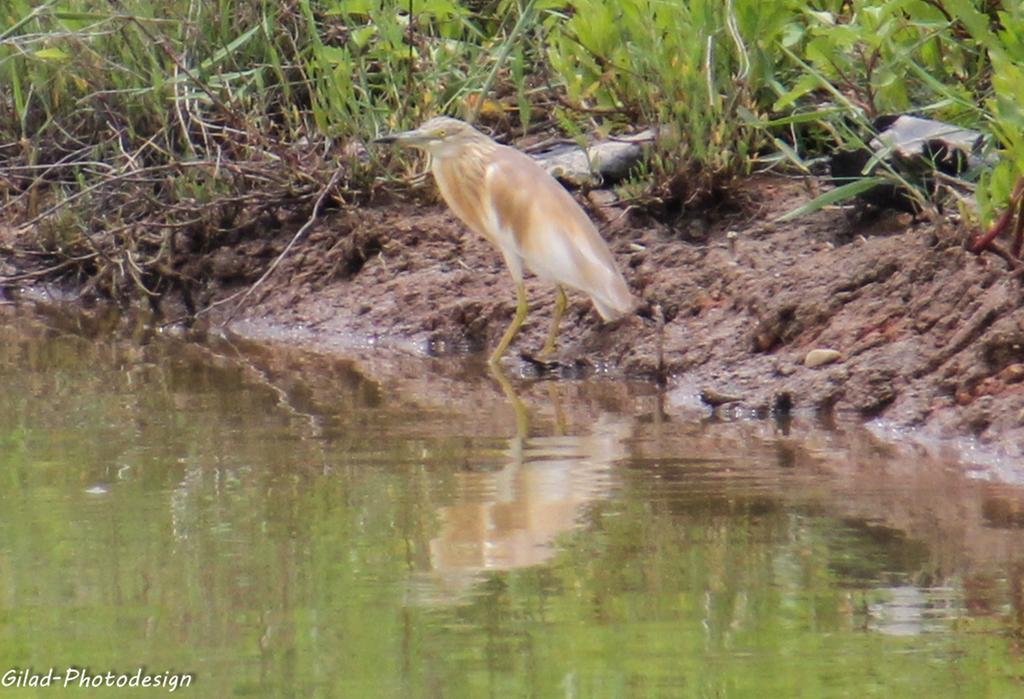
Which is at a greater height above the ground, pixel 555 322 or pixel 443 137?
pixel 443 137

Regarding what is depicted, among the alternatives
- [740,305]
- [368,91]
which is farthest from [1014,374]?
[368,91]

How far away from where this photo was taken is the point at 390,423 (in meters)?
4.96

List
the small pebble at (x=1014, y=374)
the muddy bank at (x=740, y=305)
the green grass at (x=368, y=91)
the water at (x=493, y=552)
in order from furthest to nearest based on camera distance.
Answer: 1. the green grass at (x=368, y=91)
2. the muddy bank at (x=740, y=305)
3. the small pebble at (x=1014, y=374)
4. the water at (x=493, y=552)

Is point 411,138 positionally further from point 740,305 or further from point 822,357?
point 822,357

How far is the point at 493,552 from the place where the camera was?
11.4 feet

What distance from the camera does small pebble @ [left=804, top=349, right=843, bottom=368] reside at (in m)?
5.10

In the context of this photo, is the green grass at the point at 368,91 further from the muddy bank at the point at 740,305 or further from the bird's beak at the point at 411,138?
the bird's beak at the point at 411,138

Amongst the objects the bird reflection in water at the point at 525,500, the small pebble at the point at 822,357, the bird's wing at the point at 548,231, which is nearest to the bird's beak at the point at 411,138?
the bird's wing at the point at 548,231

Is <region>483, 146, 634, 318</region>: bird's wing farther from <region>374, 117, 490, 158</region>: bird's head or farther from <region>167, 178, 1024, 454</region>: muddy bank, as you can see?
<region>167, 178, 1024, 454</region>: muddy bank

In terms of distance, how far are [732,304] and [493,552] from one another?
94.8 inches

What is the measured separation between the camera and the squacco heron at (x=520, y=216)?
18.8ft

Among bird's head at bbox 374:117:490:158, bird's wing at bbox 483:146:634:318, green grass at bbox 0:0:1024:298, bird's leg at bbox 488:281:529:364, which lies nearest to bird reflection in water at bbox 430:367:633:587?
bird's wing at bbox 483:146:634:318

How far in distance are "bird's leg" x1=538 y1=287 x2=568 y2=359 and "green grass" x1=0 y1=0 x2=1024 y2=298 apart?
51 cm

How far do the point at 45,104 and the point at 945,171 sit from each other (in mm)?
4061
